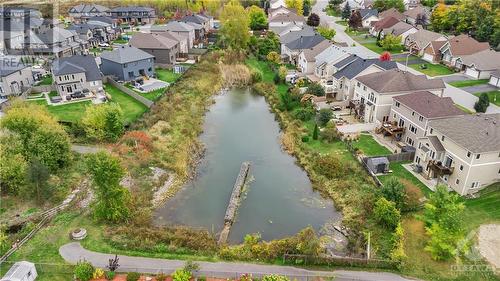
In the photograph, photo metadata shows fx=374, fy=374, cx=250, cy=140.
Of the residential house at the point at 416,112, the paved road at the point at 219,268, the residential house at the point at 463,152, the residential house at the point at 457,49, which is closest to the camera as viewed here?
the paved road at the point at 219,268

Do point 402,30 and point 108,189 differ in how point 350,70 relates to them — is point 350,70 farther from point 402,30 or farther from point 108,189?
point 402,30

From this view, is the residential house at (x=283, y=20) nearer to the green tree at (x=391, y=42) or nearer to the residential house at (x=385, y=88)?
the green tree at (x=391, y=42)

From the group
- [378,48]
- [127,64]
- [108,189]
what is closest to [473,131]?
[108,189]

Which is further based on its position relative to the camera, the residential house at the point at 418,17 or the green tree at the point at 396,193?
the residential house at the point at 418,17

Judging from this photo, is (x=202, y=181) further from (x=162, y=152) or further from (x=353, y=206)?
(x=353, y=206)

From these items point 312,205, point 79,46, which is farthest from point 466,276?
point 79,46

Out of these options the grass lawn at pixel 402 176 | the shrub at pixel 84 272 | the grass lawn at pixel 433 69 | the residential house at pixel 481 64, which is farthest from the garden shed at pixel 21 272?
the residential house at pixel 481 64
